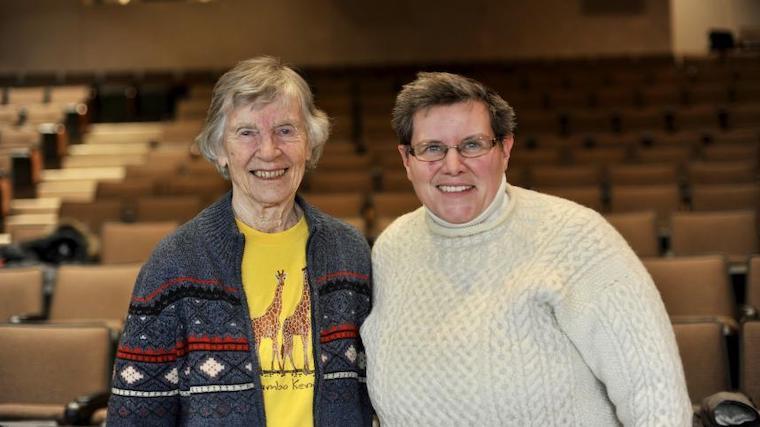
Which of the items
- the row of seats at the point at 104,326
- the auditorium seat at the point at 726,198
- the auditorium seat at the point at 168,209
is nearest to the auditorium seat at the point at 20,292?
the row of seats at the point at 104,326

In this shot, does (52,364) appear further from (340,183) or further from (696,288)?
(340,183)

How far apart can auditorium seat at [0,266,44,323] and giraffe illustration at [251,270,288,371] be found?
2.01 meters

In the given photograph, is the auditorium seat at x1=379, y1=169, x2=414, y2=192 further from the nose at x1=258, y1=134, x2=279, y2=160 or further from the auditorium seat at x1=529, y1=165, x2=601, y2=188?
the nose at x1=258, y1=134, x2=279, y2=160

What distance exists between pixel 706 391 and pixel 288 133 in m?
1.32

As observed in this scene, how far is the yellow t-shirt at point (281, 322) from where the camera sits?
165 centimetres

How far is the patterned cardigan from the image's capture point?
1.62 meters

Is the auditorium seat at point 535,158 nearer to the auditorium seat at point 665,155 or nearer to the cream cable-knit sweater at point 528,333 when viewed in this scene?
the auditorium seat at point 665,155

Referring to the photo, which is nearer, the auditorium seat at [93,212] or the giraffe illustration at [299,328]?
→ the giraffe illustration at [299,328]

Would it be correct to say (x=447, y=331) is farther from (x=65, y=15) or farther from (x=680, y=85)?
(x=65, y=15)

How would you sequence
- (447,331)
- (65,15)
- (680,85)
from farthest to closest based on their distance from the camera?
(65,15) → (680,85) → (447,331)

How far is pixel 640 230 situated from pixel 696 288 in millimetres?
751

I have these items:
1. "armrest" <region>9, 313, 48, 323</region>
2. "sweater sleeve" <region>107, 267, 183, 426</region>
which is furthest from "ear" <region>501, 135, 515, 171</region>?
"armrest" <region>9, 313, 48, 323</region>

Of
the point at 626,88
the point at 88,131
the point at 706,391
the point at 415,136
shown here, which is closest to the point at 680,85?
the point at 626,88

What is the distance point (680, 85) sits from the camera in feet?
26.4
